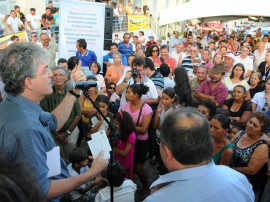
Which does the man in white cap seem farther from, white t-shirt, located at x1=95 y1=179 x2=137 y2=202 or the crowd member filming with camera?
the crowd member filming with camera

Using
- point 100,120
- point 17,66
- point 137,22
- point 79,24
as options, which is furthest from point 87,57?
point 137,22

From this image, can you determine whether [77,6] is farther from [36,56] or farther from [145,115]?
[36,56]

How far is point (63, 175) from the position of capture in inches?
77.5

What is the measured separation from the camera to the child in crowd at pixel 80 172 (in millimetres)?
2926

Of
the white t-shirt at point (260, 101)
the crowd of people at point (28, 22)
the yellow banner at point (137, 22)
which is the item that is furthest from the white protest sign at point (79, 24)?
the yellow banner at point (137, 22)

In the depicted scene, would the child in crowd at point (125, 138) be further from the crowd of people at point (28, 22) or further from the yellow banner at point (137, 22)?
the yellow banner at point (137, 22)

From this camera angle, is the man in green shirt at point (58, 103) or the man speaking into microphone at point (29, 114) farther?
the man in green shirt at point (58, 103)

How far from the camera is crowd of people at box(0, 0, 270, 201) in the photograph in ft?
4.88

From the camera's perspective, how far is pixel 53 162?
1771 millimetres

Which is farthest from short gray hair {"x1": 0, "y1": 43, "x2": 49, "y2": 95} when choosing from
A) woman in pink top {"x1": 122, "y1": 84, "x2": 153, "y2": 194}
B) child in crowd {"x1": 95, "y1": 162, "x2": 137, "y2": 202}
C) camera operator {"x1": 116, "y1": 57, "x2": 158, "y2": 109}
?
camera operator {"x1": 116, "y1": 57, "x2": 158, "y2": 109}

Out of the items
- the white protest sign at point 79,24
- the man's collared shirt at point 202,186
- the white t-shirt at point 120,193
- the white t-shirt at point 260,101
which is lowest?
the white t-shirt at point 120,193

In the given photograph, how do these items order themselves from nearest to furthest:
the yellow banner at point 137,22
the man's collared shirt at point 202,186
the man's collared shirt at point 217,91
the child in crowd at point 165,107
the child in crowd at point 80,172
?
the man's collared shirt at point 202,186 → the child in crowd at point 80,172 → the child in crowd at point 165,107 → the man's collared shirt at point 217,91 → the yellow banner at point 137,22

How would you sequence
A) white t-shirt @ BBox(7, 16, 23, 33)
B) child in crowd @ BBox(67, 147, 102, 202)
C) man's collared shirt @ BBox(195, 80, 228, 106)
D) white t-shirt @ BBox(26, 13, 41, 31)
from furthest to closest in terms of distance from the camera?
white t-shirt @ BBox(26, 13, 41, 31)
white t-shirt @ BBox(7, 16, 23, 33)
man's collared shirt @ BBox(195, 80, 228, 106)
child in crowd @ BBox(67, 147, 102, 202)

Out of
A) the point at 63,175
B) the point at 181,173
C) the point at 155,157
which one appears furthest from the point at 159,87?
the point at 181,173
